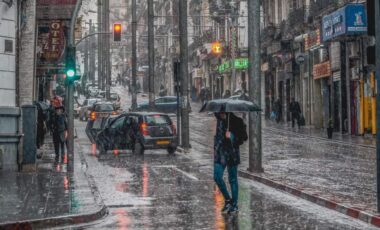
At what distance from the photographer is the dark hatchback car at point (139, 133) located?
104ft

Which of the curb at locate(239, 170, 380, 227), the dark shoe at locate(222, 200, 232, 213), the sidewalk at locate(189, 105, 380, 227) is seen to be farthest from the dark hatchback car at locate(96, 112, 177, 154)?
the dark shoe at locate(222, 200, 232, 213)

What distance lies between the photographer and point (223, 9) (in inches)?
3041

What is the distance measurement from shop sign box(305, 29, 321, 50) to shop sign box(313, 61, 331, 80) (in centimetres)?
118

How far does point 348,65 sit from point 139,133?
53.8 feet

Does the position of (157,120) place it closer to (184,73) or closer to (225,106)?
(184,73)

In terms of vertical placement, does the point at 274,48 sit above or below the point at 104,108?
→ above

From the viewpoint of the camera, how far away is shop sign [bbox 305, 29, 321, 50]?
1908 inches

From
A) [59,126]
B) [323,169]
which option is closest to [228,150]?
[323,169]

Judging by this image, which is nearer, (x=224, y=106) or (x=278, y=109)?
(x=224, y=106)

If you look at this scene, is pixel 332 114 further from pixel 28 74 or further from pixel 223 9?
pixel 223 9

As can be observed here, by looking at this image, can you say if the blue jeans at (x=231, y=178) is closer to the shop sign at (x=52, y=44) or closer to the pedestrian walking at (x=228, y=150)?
the pedestrian walking at (x=228, y=150)

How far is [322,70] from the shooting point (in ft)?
165

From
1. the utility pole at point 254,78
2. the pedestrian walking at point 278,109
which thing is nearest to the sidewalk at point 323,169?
the utility pole at point 254,78

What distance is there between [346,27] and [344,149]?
7.97m
